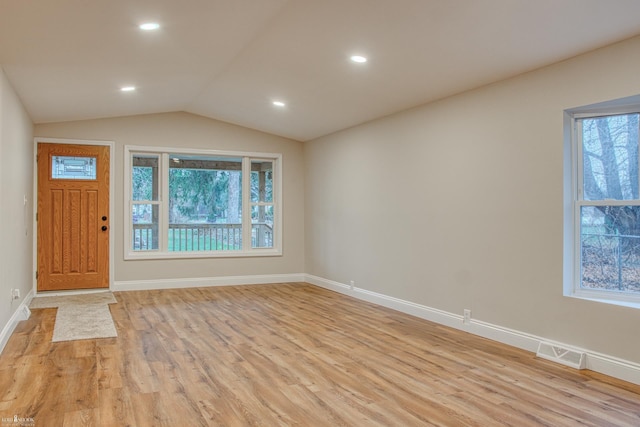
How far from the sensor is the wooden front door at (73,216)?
6645 mm

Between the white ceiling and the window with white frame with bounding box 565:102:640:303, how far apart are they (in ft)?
2.10

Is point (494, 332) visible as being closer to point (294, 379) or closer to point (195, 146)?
point (294, 379)

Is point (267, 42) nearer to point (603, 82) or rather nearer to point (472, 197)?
point (472, 197)

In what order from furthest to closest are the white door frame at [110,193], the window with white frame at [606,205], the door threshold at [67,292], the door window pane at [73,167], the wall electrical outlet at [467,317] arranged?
1. the door window pane at [73,167]
2. the door threshold at [67,292]
3. the white door frame at [110,193]
4. the wall electrical outlet at [467,317]
5. the window with white frame at [606,205]

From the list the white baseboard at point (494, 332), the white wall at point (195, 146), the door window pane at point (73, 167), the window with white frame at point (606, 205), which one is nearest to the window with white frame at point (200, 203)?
the white wall at point (195, 146)

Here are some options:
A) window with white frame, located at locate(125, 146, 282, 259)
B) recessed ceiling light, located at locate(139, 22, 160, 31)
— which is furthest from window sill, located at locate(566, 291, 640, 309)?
window with white frame, located at locate(125, 146, 282, 259)

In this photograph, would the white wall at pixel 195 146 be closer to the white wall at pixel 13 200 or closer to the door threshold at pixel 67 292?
the door threshold at pixel 67 292

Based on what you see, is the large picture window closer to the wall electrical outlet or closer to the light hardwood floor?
the light hardwood floor

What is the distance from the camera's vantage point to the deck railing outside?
24.1 ft

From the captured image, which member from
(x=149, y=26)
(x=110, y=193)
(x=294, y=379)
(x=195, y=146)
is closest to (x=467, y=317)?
(x=294, y=379)

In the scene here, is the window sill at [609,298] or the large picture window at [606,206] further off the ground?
the large picture window at [606,206]

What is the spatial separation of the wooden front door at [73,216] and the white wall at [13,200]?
519mm

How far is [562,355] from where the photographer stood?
3.60m

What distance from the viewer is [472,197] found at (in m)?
4.55
